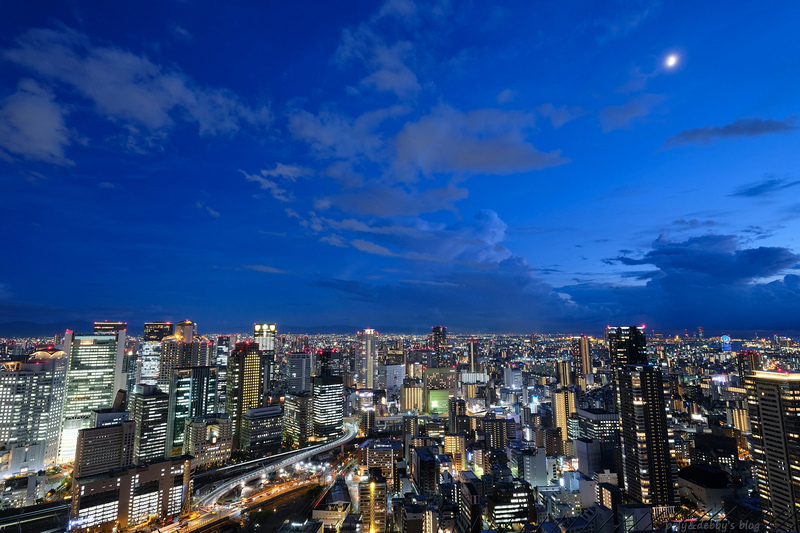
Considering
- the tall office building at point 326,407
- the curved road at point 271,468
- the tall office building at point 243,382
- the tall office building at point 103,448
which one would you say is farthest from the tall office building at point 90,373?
the tall office building at point 326,407

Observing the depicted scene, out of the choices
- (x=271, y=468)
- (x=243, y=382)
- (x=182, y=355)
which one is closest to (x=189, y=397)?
(x=243, y=382)

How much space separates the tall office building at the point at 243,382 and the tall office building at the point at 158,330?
53.3 feet

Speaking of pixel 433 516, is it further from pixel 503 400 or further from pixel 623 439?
pixel 503 400

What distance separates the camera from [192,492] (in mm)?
15891

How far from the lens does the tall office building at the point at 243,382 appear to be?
2411 cm

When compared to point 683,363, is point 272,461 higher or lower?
lower

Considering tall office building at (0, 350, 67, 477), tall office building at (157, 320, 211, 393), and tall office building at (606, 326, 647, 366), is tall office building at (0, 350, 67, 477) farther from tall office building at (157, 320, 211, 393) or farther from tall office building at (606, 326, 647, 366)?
tall office building at (606, 326, 647, 366)

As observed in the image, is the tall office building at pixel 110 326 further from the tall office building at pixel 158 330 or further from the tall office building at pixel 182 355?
the tall office building at pixel 158 330

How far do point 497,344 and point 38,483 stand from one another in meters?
60.4

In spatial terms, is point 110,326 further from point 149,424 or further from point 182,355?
point 149,424

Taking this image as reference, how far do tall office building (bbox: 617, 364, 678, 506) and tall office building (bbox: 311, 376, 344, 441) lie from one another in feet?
51.1

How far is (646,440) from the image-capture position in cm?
1539

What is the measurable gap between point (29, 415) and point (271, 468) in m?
10.3

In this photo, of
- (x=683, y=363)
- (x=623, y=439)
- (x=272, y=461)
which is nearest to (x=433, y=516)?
(x=623, y=439)
